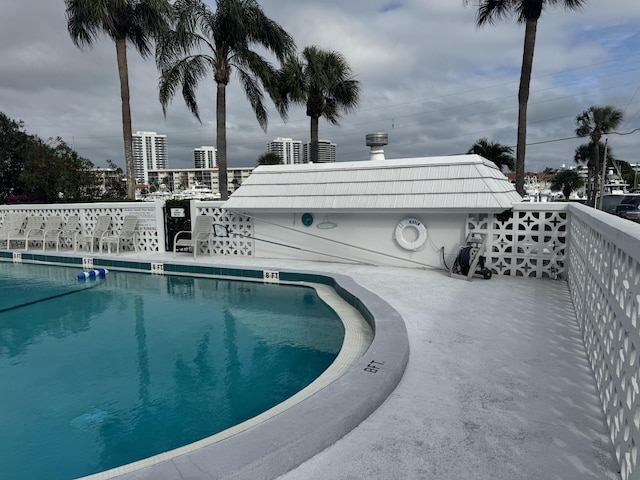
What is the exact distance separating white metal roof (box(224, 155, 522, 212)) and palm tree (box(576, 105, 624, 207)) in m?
34.0

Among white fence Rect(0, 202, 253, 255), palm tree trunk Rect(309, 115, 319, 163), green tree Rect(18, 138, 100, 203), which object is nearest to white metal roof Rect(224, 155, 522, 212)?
white fence Rect(0, 202, 253, 255)

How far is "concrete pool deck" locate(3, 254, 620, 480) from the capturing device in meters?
2.34

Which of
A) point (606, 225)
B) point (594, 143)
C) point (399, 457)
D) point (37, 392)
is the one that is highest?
point (594, 143)

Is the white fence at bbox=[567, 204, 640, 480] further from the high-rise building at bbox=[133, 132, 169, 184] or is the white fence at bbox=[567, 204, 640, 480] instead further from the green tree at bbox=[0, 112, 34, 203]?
the high-rise building at bbox=[133, 132, 169, 184]

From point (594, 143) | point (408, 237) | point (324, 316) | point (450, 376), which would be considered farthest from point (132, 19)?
point (594, 143)

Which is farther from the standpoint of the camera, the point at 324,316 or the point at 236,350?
the point at 324,316

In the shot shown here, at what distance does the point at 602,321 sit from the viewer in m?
3.17

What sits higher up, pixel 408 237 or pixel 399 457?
pixel 408 237

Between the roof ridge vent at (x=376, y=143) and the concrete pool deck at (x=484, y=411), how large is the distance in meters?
5.28

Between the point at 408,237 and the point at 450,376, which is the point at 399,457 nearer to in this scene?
the point at 450,376

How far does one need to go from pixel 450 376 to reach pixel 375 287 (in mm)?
3363

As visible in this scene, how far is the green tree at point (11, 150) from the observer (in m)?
19.8

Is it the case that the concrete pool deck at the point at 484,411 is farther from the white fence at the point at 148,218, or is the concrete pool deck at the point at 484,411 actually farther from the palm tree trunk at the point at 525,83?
the palm tree trunk at the point at 525,83

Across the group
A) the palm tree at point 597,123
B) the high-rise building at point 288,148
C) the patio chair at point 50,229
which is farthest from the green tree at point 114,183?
the high-rise building at point 288,148
